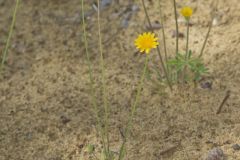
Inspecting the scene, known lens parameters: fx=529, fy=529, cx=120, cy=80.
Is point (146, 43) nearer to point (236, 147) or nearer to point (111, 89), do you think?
point (236, 147)

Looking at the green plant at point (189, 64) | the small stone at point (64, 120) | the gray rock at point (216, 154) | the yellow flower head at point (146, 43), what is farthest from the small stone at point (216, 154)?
the small stone at point (64, 120)

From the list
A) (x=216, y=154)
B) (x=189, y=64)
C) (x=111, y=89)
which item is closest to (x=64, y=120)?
(x=111, y=89)

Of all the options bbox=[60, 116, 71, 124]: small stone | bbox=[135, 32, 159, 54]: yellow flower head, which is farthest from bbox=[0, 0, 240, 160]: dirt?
bbox=[135, 32, 159, 54]: yellow flower head

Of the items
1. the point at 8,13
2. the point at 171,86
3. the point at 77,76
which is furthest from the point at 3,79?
the point at 171,86

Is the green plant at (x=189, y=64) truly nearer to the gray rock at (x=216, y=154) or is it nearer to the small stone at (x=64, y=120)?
the gray rock at (x=216, y=154)

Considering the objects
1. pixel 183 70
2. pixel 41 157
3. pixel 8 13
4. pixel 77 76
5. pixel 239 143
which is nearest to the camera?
pixel 239 143

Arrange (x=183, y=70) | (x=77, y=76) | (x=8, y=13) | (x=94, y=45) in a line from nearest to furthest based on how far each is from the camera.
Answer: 1. (x=183, y=70)
2. (x=77, y=76)
3. (x=94, y=45)
4. (x=8, y=13)

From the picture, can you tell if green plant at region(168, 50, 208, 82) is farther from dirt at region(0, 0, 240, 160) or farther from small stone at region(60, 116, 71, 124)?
small stone at region(60, 116, 71, 124)

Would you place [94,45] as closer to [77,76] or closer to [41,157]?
[77,76]
